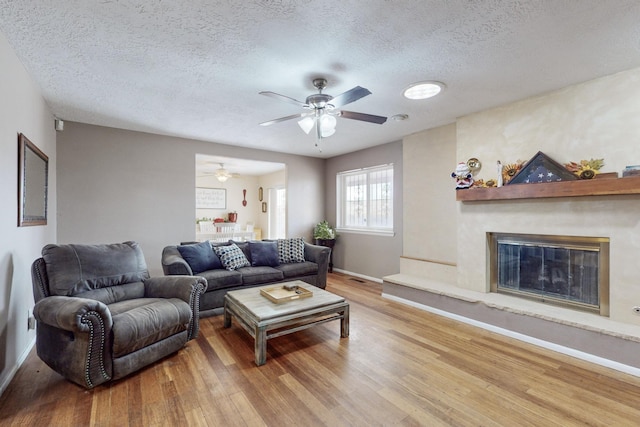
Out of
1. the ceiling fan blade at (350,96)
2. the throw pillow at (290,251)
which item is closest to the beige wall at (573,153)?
the ceiling fan blade at (350,96)

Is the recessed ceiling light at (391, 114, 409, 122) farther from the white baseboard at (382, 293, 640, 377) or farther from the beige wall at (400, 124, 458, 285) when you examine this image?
the white baseboard at (382, 293, 640, 377)

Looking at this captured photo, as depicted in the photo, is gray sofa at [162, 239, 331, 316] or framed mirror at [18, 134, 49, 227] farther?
gray sofa at [162, 239, 331, 316]

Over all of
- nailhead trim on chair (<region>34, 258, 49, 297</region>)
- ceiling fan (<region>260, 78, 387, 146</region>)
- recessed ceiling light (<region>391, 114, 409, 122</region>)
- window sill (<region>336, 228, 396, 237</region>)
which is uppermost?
recessed ceiling light (<region>391, 114, 409, 122</region>)

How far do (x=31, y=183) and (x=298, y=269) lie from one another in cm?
303

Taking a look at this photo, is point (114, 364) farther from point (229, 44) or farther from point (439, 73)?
point (439, 73)

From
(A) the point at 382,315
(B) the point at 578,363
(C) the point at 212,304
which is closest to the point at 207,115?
(C) the point at 212,304

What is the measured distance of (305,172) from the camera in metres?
6.04

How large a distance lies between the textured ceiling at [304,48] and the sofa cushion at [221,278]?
1.98 metres

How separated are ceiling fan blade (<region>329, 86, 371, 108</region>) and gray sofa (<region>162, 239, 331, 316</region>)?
241 centimetres

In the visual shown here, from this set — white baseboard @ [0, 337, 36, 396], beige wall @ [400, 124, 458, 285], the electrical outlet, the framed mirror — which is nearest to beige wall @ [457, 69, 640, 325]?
beige wall @ [400, 124, 458, 285]

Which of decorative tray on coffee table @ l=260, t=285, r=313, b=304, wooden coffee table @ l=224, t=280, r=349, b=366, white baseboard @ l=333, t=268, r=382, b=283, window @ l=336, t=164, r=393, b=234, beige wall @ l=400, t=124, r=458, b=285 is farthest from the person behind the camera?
white baseboard @ l=333, t=268, r=382, b=283

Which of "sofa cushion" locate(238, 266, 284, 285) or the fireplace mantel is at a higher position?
the fireplace mantel

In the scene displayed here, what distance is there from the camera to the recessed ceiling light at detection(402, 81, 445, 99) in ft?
8.76

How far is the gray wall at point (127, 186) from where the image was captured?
381 cm
